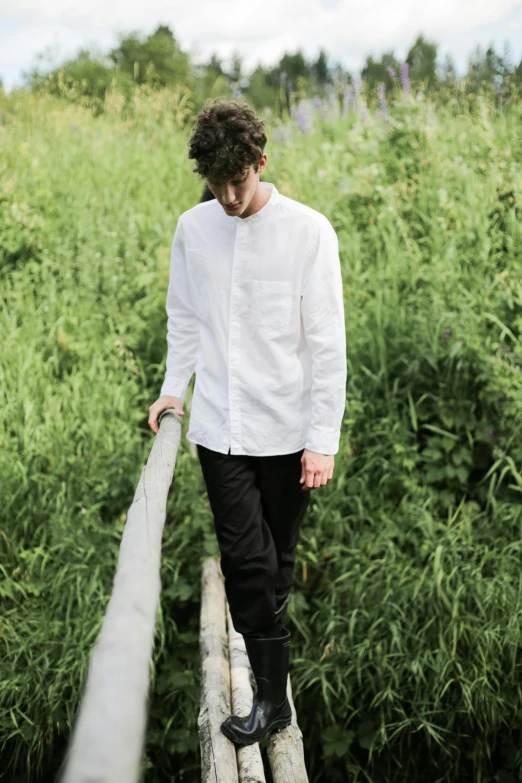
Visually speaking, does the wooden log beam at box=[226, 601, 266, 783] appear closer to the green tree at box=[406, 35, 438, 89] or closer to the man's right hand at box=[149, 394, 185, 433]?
the man's right hand at box=[149, 394, 185, 433]

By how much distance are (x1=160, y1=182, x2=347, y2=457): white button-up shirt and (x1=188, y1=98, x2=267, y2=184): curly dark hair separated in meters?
0.20

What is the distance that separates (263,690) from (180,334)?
1161 millimetres

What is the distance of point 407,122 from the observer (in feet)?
18.7

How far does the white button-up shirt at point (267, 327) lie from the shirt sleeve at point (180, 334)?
0.12 meters

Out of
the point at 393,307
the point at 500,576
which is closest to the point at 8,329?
the point at 393,307

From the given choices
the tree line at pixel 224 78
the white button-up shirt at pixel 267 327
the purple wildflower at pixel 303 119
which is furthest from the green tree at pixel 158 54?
the white button-up shirt at pixel 267 327

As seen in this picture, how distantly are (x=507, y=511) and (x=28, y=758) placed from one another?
2.42m

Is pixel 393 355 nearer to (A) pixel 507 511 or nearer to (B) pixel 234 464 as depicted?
(A) pixel 507 511

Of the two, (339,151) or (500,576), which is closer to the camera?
(500,576)

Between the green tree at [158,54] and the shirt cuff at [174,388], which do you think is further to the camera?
the green tree at [158,54]

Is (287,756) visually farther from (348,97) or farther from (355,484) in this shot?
(348,97)

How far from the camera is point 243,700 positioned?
101 inches

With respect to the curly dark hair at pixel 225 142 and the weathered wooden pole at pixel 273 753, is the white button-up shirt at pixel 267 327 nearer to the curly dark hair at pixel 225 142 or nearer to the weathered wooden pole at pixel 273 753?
the curly dark hair at pixel 225 142

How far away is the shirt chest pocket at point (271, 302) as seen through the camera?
6.93ft
